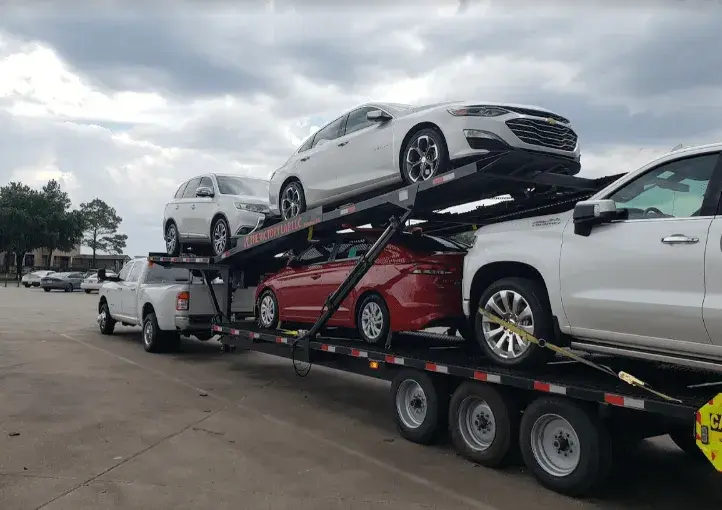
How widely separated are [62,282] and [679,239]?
41531 mm

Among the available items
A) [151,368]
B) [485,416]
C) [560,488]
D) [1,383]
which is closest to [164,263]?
[151,368]

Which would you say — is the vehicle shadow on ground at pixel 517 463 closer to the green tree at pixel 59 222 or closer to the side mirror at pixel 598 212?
the side mirror at pixel 598 212

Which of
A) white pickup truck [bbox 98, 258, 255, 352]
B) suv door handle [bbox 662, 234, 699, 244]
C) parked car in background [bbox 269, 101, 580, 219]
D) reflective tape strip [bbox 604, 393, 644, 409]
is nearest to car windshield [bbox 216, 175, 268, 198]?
white pickup truck [bbox 98, 258, 255, 352]

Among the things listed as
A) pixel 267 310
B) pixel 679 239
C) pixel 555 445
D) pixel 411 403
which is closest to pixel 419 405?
pixel 411 403

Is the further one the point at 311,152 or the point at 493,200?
the point at 311,152

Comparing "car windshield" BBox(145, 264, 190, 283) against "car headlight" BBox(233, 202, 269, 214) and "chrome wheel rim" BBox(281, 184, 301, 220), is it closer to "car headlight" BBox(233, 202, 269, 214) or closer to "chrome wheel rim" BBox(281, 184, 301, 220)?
"car headlight" BBox(233, 202, 269, 214)

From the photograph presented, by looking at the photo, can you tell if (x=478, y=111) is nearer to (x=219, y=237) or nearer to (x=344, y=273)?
(x=344, y=273)

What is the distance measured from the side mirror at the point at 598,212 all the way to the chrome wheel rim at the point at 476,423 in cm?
180

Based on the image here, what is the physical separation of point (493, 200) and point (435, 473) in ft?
9.80

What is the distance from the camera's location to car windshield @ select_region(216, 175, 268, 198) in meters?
10.8

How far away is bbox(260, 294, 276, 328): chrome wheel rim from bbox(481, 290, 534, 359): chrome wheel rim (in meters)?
4.59

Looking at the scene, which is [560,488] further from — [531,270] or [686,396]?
[531,270]

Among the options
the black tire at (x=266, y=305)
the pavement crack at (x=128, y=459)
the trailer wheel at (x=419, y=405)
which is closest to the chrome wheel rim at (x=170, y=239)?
the black tire at (x=266, y=305)

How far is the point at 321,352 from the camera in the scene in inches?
307
